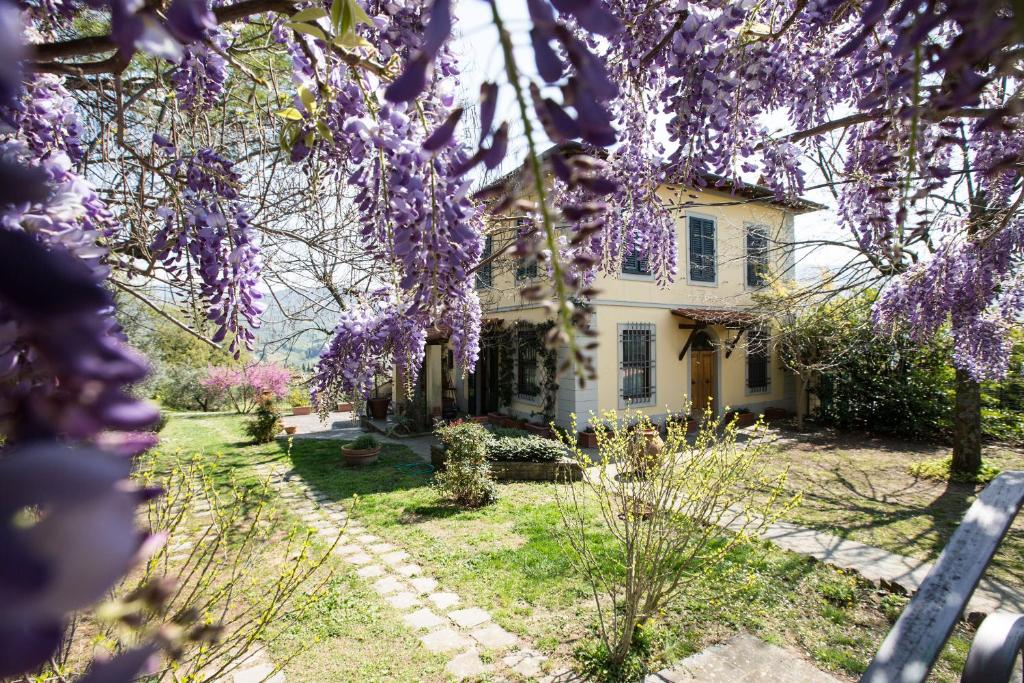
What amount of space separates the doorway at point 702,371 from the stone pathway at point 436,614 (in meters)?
8.63

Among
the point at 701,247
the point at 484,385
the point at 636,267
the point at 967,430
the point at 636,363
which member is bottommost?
the point at 967,430

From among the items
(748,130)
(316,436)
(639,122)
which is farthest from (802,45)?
(316,436)

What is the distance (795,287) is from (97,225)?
12151mm

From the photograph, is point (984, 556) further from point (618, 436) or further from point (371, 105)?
point (618, 436)

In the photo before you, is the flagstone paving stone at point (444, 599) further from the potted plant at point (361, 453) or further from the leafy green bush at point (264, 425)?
the leafy green bush at point (264, 425)

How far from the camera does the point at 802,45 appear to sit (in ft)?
8.80

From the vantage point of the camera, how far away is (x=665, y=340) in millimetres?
11211

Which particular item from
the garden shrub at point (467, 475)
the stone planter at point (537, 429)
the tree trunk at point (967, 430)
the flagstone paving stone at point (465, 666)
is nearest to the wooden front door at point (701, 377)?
the stone planter at point (537, 429)

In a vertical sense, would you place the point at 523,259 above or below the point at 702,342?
below

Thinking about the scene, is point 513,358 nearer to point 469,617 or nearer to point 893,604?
point 469,617

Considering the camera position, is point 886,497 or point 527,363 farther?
point 527,363

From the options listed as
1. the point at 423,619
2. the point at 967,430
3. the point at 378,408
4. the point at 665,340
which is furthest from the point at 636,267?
the point at 423,619

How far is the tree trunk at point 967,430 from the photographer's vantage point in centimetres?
705

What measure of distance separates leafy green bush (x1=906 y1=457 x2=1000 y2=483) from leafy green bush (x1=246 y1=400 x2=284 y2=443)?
1149cm
